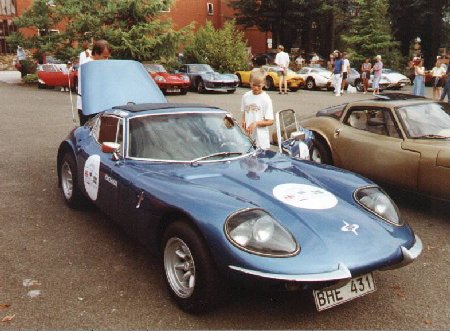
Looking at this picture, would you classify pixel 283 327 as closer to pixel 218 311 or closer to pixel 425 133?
pixel 218 311

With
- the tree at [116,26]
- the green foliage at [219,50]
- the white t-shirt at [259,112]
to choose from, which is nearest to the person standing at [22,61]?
the tree at [116,26]

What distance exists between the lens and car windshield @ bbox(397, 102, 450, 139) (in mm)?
5441

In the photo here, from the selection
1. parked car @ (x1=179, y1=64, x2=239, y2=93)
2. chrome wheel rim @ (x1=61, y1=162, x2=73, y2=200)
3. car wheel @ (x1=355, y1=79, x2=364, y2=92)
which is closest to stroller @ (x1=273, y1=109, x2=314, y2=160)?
chrome wheel rim @ (x1=61, y1=162, x2=73, y2=200)

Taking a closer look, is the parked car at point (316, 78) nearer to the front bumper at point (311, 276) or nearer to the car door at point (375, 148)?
→ the car door at point (375, 148)

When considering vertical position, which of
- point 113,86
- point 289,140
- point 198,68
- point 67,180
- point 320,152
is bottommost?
point 67,180

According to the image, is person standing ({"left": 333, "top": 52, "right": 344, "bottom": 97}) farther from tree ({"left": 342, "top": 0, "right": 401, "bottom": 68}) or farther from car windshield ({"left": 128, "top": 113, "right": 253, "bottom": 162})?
car windshield ({"left": 128, "top": 113, "right": 253, "bottom": 162})

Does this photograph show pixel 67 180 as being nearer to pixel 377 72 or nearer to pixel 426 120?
pixel 426 120

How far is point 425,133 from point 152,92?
3.71 metres

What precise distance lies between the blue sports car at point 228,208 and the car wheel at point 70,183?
273mm

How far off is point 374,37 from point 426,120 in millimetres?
26432

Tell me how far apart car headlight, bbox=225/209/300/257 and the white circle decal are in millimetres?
335

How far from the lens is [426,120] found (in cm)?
565

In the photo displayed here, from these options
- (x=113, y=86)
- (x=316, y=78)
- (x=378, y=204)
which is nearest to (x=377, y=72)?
(x=316, y=78)

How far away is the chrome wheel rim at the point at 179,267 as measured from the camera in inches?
123
